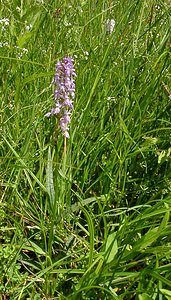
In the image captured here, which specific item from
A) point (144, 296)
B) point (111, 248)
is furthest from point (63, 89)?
point (144, 296)

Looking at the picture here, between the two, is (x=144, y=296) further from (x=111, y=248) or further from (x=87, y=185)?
(x=87, y=185)

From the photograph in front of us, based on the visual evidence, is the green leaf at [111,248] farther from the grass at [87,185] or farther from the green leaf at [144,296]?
the green leaf at [144,296]

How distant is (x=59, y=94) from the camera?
1153mm

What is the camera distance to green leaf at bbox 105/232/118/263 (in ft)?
3.60

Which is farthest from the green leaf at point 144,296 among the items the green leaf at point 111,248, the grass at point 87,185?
the green leaf at point 111,248

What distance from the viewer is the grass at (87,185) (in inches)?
44.2

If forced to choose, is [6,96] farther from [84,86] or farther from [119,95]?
[119,95]

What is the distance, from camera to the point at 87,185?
4.77 feet

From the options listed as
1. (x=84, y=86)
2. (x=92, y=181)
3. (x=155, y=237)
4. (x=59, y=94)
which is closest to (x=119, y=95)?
(x=84, y=86)

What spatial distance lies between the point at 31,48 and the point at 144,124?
1.73 feet

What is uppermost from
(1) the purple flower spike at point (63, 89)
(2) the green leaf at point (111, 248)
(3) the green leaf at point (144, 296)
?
(1) the purple flower spike at point (63, 89)

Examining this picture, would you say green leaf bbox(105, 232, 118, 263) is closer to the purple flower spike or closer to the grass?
the grass

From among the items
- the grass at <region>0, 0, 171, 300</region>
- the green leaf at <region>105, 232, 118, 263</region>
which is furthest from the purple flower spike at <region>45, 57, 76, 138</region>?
the green leaf at <region>105, 232, 118, 263</region>

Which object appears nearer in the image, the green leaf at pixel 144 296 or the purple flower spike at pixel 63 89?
the green leaf at pixel 144 296
